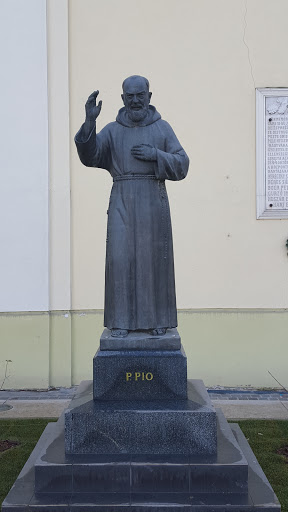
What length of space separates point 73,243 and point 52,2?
3.17 m

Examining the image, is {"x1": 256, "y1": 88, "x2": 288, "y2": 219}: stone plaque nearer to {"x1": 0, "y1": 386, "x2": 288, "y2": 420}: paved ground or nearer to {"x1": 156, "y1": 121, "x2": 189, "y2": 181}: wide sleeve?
{"x1": 0, "y1": 386, "x2": 288, "y2": 420}: paved ground

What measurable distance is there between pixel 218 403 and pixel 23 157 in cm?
396

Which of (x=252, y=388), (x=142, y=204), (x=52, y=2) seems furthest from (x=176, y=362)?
(x=52, y=2)

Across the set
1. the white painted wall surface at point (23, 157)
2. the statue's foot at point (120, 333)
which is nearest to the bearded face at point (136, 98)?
the statue's foot at point (120, 333)

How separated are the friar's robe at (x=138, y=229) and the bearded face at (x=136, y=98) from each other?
0.26 ft

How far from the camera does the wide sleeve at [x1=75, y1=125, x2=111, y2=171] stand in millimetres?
3980

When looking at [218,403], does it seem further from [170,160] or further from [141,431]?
[170,160]

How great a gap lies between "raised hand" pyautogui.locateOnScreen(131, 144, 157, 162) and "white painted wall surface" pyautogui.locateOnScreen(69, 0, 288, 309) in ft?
10.9

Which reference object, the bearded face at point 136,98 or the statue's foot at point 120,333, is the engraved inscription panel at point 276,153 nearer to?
the bearded face at point 136,98

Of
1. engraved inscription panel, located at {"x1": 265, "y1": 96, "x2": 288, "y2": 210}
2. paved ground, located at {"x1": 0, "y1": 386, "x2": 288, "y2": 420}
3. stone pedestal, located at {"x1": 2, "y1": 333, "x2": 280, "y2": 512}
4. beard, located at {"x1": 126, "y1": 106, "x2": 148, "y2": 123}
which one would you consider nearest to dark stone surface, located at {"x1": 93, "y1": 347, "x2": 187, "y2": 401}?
stone pedestal, located at {"x1": 2, "y1": 333, "x2": 280, "y2": 512}

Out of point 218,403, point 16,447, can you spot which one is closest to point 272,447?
point 218,403

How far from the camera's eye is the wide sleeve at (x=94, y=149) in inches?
157

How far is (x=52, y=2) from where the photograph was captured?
7242mm

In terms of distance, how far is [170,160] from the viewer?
13.0ft
